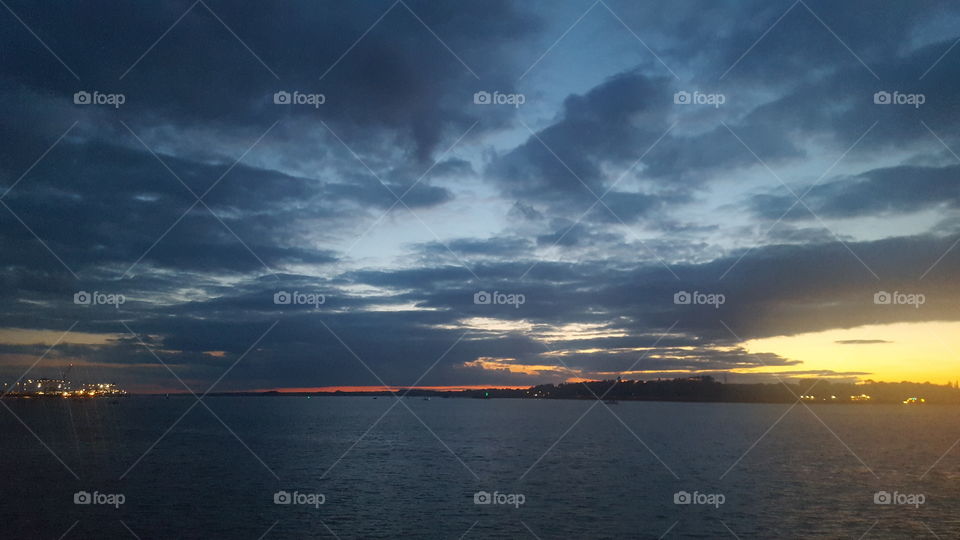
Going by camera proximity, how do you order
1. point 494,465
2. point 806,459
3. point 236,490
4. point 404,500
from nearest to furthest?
point 404,500, point 236,490, point 494,465, point 806,459

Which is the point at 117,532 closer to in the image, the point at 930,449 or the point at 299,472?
the point at 299,472

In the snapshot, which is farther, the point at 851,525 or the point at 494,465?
the point at 494,465

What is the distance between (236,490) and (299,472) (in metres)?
9.85

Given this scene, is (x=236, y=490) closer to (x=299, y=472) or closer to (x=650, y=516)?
(x=299, y=472)

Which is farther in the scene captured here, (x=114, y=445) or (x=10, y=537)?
(x=114, y=445)

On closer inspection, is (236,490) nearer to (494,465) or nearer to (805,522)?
(494,465)

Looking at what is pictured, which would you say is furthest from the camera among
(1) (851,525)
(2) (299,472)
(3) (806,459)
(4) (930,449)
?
(4) (930,449)

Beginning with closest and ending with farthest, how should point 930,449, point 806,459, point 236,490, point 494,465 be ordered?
point 236,490, point 494,465, point 806,459, point 930,449

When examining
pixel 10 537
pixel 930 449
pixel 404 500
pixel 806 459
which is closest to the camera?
pixel 10 537

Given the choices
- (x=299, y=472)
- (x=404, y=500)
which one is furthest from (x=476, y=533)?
(x=299, y=472)

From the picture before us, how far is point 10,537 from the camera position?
36.4 m

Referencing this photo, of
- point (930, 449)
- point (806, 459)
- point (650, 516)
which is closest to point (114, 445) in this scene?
point (650, 516)

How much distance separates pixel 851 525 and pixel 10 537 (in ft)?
166

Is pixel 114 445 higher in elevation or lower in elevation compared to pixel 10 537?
higher
